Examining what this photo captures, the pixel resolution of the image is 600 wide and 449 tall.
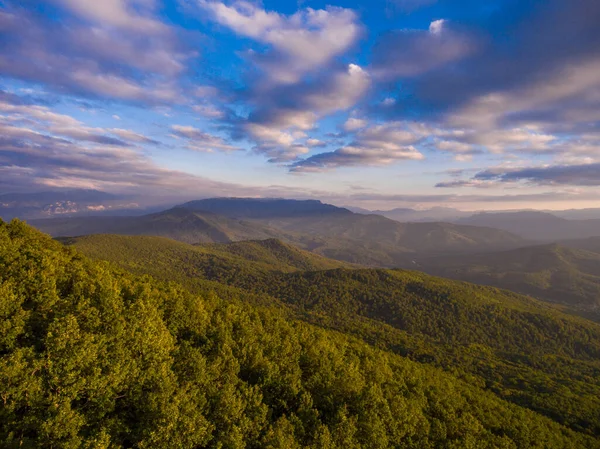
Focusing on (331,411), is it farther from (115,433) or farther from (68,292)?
(68,292)

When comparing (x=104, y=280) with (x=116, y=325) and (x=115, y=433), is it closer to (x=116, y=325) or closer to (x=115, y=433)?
(x=116, y=325)

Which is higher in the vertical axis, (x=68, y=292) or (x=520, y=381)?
(x=68, y=292)

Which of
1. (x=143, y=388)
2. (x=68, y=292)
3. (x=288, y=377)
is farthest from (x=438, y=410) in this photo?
(x=68, y=292)

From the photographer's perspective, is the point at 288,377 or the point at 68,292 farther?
the point at 288,377

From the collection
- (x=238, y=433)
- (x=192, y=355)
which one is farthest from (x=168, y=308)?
(x=238, y=433)

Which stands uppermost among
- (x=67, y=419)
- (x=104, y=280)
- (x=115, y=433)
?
(x=104, y=280)

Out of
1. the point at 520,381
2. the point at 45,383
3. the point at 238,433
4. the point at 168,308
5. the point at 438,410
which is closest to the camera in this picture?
the point at 45,383

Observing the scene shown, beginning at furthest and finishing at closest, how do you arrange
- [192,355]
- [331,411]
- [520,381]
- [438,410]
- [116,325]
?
[520,381] < [438,410] < [331,411] < [192,355] < [116,325]
